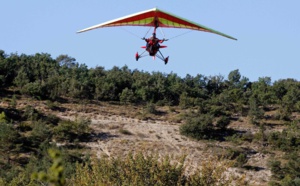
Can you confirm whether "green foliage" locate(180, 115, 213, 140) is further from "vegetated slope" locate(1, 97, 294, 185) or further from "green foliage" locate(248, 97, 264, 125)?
"green foliage" locate(248, 97, 264, 125)

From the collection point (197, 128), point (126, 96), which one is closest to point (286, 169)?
point (197, 128)

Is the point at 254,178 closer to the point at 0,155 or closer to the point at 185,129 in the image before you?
the point at 185,129

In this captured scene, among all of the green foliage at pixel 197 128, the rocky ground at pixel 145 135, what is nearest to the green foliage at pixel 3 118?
the rocky ground at pixel 145 135

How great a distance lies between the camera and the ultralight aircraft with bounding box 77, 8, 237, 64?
2728 centimetres

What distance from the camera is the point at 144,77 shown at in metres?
92.8

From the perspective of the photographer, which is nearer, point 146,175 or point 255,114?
point 146,175

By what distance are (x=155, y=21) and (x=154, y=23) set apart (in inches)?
7.7

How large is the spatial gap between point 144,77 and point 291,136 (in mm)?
34534

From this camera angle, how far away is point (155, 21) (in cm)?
2964

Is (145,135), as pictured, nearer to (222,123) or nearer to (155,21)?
(222,123)

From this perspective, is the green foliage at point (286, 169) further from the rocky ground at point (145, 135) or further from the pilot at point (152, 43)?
the pilot at point (152, 43)

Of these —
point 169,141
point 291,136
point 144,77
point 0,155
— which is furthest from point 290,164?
point 144,77

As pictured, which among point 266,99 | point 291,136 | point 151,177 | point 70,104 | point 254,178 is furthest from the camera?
point 266,99

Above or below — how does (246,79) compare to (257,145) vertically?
above
